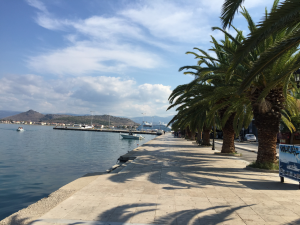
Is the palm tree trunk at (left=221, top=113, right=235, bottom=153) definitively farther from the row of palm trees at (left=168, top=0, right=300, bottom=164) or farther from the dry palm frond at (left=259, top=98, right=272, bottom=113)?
the dry palm frond at (left=259, top=98, right=272, bottom=113)

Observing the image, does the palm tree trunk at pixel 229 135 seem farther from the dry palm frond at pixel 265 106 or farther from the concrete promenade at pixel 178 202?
the concrete promenade at pixel 178 202

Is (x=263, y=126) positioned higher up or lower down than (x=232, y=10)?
lower down

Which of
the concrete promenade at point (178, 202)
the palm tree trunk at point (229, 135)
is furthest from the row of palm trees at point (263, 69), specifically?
the concrete promenade at point (178, 202)

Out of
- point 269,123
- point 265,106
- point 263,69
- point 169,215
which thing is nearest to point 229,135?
point 269,123

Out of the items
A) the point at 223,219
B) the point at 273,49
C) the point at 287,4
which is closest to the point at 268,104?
the point at 273,49

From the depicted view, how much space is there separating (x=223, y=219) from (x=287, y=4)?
14.9ft

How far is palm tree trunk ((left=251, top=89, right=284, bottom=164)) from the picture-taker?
33.6ft

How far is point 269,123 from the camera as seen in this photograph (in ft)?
34.1

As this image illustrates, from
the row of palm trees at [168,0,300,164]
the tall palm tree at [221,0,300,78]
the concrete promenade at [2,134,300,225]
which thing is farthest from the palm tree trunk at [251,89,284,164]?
the tall palm tree at [221,0,300,78]

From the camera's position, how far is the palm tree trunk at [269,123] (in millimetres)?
10250

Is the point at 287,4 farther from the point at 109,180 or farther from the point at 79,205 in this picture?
the point at 109,180

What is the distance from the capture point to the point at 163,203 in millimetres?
5379

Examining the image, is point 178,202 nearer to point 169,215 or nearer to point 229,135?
point 169,215

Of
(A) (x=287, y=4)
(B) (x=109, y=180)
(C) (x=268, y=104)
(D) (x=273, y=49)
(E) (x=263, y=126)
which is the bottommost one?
(B) (x=109, y=180)
